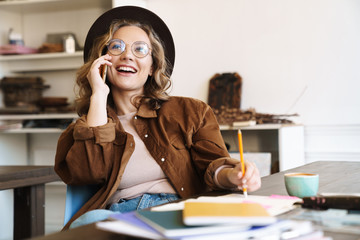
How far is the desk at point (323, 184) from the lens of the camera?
0.87m

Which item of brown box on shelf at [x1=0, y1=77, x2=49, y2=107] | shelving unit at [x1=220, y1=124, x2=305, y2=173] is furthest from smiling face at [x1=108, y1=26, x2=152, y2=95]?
brown box on shelf at [x1=0, y1=77, x2=49, y2=107]

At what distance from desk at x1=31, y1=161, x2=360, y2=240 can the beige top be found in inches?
14.6

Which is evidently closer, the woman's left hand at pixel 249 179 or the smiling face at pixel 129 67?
the woman's left hand at pixel 249 179

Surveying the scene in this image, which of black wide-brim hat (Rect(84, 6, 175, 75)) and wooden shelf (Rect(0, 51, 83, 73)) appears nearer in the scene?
black wide-brim hat (Rect(84, 6, 175, 75))

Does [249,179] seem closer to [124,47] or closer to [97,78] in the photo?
[97,78]

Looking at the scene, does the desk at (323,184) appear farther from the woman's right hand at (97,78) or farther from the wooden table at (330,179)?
the woman's right hand at (97,78)

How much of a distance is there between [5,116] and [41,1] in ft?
3.44

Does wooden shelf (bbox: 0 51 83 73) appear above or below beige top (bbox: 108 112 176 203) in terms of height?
above

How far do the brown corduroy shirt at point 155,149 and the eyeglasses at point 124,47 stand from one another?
0.72 ft

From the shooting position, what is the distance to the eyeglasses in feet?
6.18

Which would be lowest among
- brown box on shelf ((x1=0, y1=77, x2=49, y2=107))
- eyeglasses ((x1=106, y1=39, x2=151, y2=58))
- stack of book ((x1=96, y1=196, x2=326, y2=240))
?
stack of book ((x1=96, y1=196, x2=326, y2=240))

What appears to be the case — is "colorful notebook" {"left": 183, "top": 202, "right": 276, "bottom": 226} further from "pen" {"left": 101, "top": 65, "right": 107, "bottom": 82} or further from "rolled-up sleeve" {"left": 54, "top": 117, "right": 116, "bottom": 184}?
"pen" {"left": 101, "top": 65, "right": 107, "bottom": 82}

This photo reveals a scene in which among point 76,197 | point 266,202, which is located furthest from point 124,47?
point 266,202

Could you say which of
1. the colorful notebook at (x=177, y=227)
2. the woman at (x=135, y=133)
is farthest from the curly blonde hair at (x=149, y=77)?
the colorful notebook at (x=177, y=227)
